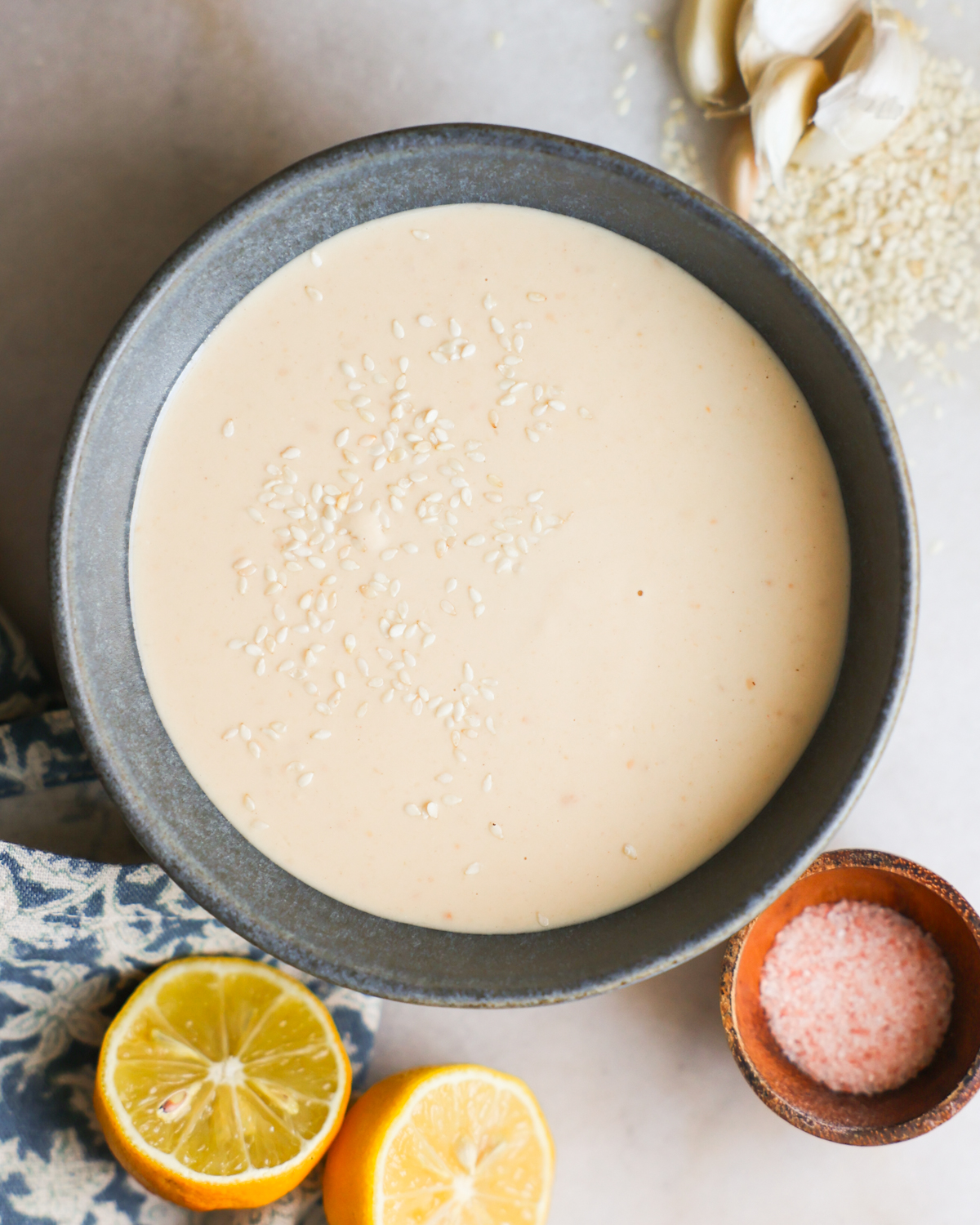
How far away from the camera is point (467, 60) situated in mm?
1459

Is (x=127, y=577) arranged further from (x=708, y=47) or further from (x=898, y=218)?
(x=898, y=218)

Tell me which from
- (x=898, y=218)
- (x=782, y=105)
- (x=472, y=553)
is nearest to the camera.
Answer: (x=472, y=553)

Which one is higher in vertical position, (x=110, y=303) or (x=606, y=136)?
(x=606, y=136)

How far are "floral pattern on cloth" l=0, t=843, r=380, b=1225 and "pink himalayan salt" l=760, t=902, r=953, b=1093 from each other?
82 cm

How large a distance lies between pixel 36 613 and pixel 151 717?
0.44 metres

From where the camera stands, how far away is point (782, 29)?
4.51 feet

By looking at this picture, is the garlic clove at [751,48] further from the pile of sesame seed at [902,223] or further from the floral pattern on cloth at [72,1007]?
the floral pattern on cloth at [72,1007]

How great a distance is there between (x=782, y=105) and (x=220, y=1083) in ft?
5.31

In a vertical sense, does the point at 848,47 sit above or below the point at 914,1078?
above

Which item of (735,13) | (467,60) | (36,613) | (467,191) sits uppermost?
(735,13)

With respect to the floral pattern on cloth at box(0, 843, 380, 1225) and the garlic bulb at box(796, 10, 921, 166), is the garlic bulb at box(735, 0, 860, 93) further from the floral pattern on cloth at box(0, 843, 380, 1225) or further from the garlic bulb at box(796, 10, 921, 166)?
the floral pattern on cloth at box(0, 843, 380, 1225)

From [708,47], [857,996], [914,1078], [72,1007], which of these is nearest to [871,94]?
[708,47]

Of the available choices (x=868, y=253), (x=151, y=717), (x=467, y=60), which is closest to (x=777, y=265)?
(x=868, y=253)

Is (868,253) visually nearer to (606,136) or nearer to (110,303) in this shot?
(606,136)
